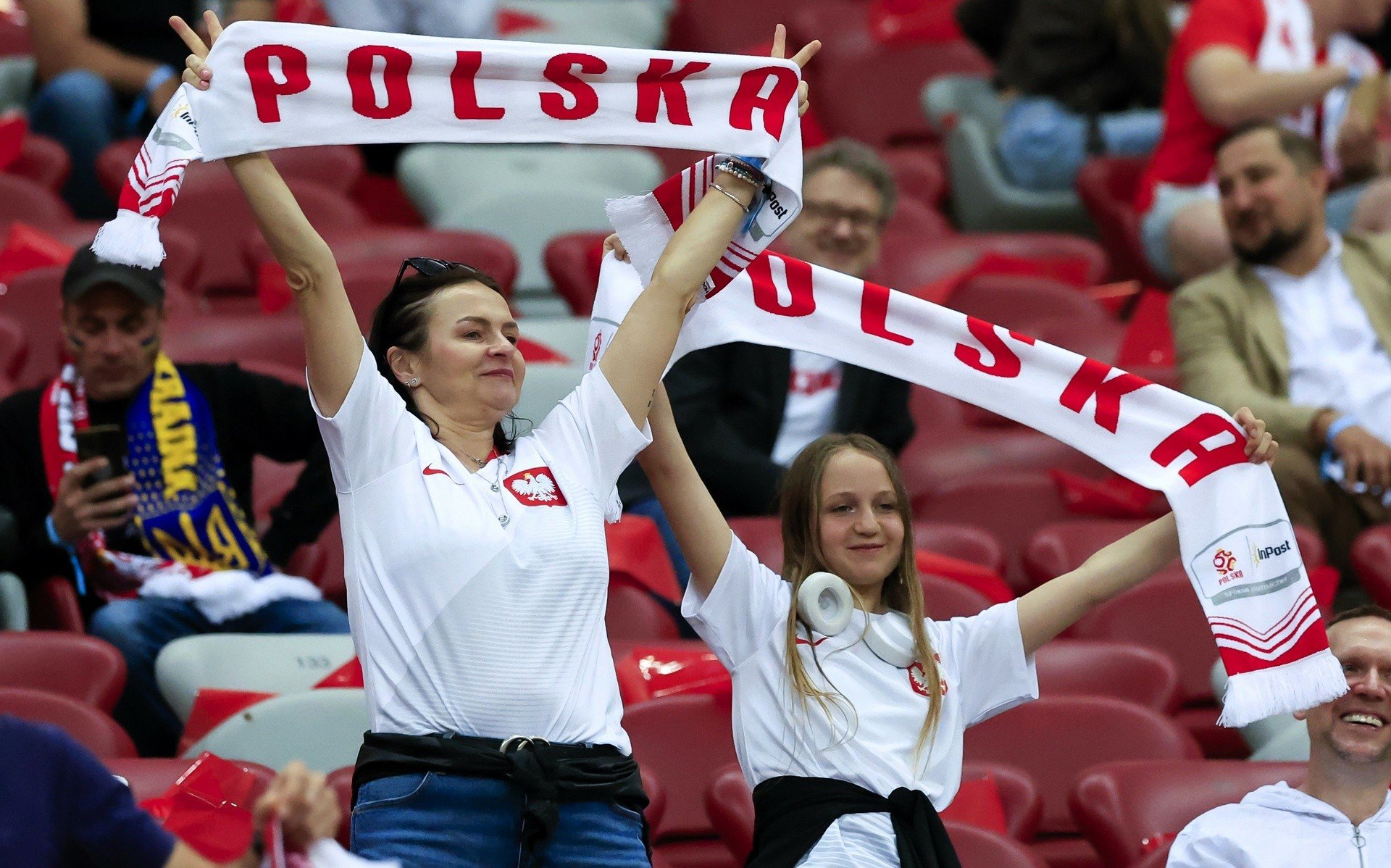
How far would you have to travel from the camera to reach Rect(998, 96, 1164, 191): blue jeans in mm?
6336

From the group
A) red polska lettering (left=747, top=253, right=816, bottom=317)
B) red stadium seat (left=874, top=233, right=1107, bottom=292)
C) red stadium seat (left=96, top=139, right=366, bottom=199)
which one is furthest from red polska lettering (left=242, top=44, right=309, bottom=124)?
red stadium seat (left=96, top=139, right=366, bottom=199)

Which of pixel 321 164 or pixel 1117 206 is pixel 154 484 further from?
pixel 1117 206

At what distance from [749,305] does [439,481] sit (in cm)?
73

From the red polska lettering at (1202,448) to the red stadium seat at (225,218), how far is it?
299 cm

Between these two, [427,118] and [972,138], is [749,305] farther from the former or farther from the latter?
[972,138]

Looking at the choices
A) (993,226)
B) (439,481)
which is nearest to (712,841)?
(439,481)

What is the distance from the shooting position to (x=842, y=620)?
2752 millimetres

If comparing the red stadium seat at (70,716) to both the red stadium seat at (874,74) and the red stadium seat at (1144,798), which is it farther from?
the red stadium seat at (874,74)

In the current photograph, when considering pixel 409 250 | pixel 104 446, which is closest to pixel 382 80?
pixel 104 446

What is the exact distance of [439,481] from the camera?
237cm

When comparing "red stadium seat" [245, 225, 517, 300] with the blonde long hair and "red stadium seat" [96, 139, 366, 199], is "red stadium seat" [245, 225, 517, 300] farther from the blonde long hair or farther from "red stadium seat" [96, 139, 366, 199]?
the blonde long hair

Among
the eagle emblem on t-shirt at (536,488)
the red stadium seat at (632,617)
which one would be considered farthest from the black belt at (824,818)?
the red stadium seat at (632,617)

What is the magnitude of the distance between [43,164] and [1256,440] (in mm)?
3963

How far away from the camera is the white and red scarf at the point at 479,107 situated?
7.86 feet
